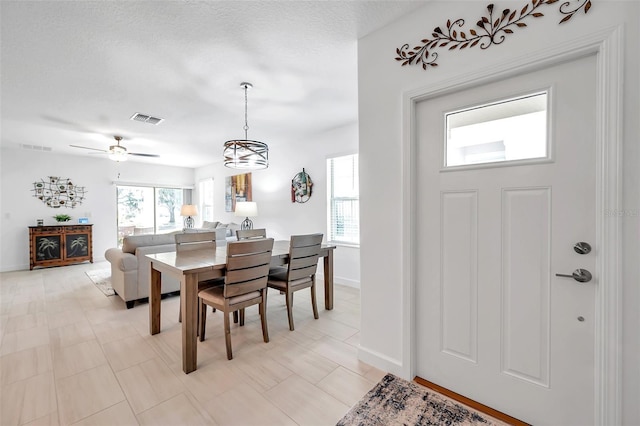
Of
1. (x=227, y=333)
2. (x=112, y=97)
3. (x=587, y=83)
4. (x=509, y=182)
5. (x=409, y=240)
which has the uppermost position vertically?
(x=112, y=97)

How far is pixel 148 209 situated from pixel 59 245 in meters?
2.05

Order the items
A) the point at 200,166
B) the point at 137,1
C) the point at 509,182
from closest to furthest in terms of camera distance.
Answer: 1. the point at 509,182
2. the point at 137,1
3. the point at 200,166

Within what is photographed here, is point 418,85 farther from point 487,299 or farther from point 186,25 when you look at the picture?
point 186,25

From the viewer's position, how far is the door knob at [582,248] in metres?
1.35

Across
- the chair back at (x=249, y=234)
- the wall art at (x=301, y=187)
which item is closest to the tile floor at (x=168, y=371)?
the chair back at (x=249, y=234)

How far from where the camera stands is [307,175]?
4949 millimetres

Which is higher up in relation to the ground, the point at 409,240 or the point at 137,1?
the point at 137,1

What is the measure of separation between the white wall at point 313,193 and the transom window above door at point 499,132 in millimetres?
2531

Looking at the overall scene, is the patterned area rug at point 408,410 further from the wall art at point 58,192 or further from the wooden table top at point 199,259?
the wall art at point 58,192

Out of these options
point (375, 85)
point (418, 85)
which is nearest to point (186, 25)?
point (375, 85)

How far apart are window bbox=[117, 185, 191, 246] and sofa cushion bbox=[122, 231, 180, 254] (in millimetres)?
3572

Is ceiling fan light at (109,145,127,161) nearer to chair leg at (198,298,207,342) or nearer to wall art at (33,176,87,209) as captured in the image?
wall art at (33,176,87,209)

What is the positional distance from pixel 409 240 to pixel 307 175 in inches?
129

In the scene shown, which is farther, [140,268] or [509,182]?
[140,268]
